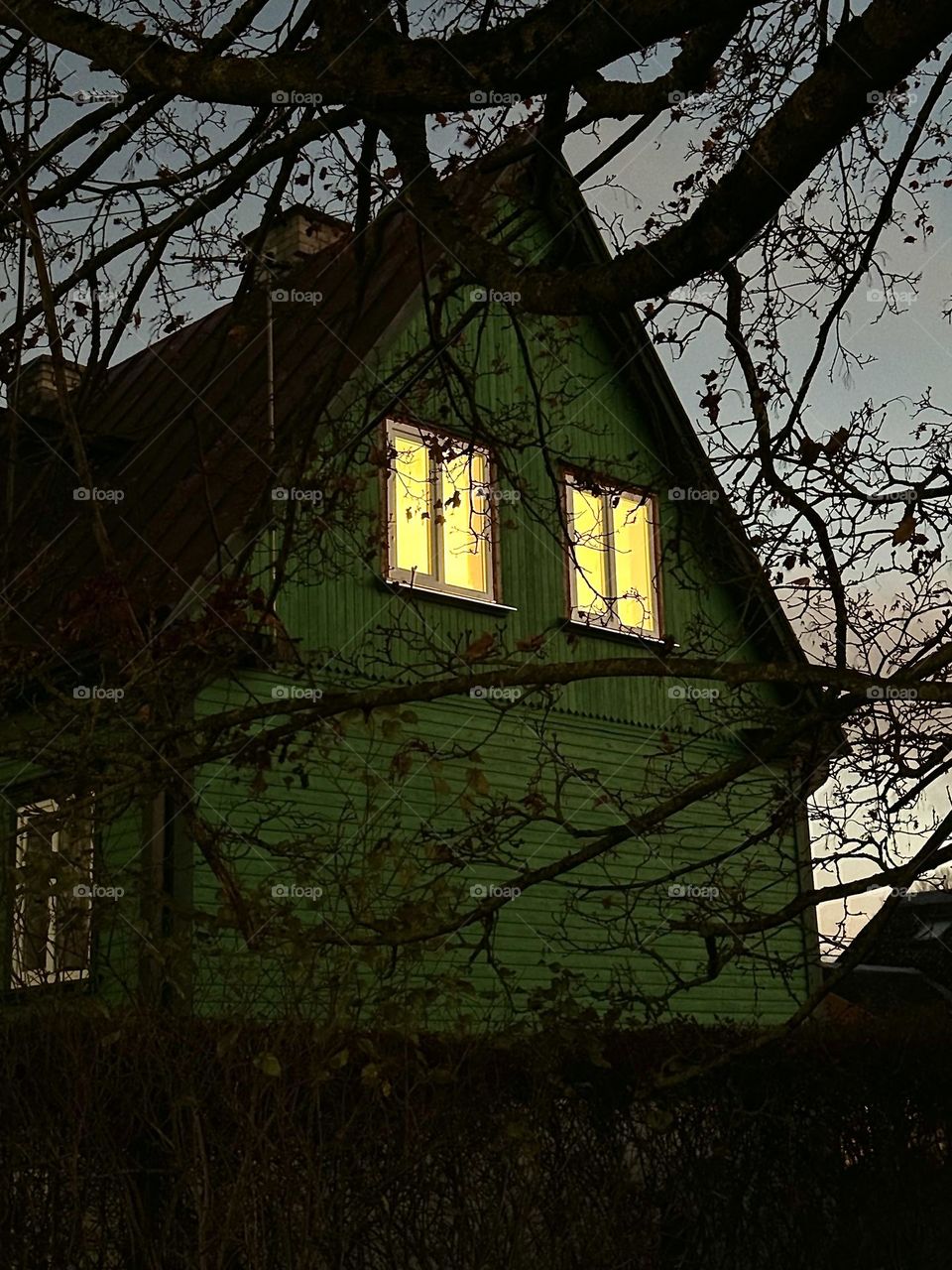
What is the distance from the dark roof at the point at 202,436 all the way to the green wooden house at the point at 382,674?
A: 0.17 feet

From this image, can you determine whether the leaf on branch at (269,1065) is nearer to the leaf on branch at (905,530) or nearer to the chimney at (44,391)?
the leaf on branch at (905,530)

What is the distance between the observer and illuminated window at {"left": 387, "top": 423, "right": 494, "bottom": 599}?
1330 centimetres

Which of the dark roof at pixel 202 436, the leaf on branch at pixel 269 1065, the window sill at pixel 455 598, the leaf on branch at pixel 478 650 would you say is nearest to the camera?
the leaf on branch at pixel 269 1065

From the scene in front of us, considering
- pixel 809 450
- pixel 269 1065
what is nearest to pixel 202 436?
pixel 809 450

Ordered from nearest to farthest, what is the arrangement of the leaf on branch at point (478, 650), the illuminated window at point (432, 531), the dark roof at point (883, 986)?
the leaf on branch at point (478, 650) → the illuminated window at point (432, 531) → the dark roof at point (883, 986)

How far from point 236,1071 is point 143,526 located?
26.2 feet

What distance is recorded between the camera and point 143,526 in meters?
12.8

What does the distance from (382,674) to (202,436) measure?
2.50 metres

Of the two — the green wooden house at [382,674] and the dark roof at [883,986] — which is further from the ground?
the green wooden house at [382,674]

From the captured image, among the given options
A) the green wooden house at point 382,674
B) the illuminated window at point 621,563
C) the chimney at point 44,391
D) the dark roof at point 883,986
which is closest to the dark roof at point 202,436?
the green wooden house at point 382,674

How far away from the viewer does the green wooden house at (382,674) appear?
561 centimetres

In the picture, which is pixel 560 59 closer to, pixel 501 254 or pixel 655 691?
pixel 501 254

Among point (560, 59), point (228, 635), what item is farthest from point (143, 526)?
point (560, 59)

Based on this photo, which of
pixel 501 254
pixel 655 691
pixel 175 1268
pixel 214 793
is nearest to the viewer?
pixel 501 254
